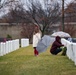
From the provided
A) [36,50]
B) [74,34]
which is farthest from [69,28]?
[36,50]

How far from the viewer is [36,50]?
19.8 m

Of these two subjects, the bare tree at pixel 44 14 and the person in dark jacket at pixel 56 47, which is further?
the bare tree at pixel 44 14

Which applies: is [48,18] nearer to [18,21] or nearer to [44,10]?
[44,10]

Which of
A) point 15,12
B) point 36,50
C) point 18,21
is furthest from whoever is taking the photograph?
point 18,21

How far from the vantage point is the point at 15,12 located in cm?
5650

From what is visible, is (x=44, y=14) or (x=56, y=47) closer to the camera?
(x=56, y=47)

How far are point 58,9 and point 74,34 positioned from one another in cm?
532

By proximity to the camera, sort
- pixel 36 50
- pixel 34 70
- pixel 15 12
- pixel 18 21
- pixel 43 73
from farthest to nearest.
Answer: pixel 18 21
pixel 15 12
pixel 36 50
pixel 34 70
pixel 43 73

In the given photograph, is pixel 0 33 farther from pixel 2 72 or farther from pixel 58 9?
pixel 2 72

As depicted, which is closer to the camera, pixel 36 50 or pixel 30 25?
pixel 36 50

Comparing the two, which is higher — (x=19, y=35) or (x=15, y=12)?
(x=15, y=12)

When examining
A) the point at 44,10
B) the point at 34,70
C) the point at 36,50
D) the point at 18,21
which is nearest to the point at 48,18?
the point at 44,10

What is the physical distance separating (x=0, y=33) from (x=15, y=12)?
9329mm

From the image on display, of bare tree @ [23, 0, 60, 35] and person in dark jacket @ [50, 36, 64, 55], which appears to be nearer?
person in dark jacket @ [50, 36, 64, 55]
